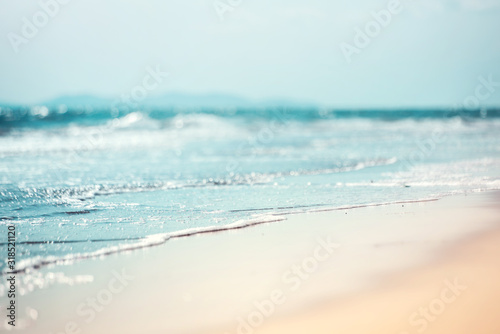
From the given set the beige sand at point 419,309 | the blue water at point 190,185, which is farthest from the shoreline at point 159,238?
the beige sand at point 419,309

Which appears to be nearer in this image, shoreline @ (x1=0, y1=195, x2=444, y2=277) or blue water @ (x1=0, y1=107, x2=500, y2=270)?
shoreline @ (x1=0, y1=195, x2=444, y2=277)

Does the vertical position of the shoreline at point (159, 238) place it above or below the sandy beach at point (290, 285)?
above

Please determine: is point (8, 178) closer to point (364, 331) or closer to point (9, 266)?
point (9, 266)

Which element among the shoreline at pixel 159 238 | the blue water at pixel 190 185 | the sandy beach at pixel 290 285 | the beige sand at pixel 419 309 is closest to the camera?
the beige sand at pixel 419 309

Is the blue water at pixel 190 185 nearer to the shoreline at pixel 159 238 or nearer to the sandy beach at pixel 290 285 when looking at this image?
the shoreline at pixel 159 238

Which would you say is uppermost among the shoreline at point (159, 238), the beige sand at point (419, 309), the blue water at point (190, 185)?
the blue water at point (190, 185)

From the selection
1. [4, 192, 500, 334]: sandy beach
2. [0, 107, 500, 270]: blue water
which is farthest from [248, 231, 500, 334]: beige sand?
[0, 107, 500, 270]: blue water

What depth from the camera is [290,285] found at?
4.89 metres

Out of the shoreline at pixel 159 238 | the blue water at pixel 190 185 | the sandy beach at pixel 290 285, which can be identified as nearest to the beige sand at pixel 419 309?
the sandy beach at pixel 290 285

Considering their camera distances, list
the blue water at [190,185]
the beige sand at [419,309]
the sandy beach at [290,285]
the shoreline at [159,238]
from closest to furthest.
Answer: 1. the beige sand at [419,309]
2. the sandy beach at [290,285]
3. the shoreline at [159,238]
4. the blue water at [190,185]

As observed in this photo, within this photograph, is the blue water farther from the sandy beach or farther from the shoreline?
the sandy beach

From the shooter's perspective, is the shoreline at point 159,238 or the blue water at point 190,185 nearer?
the shoreline at point 159,238

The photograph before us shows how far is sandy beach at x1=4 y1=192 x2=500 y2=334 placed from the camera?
412 centimetres

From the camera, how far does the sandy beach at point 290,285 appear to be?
4121 mm
